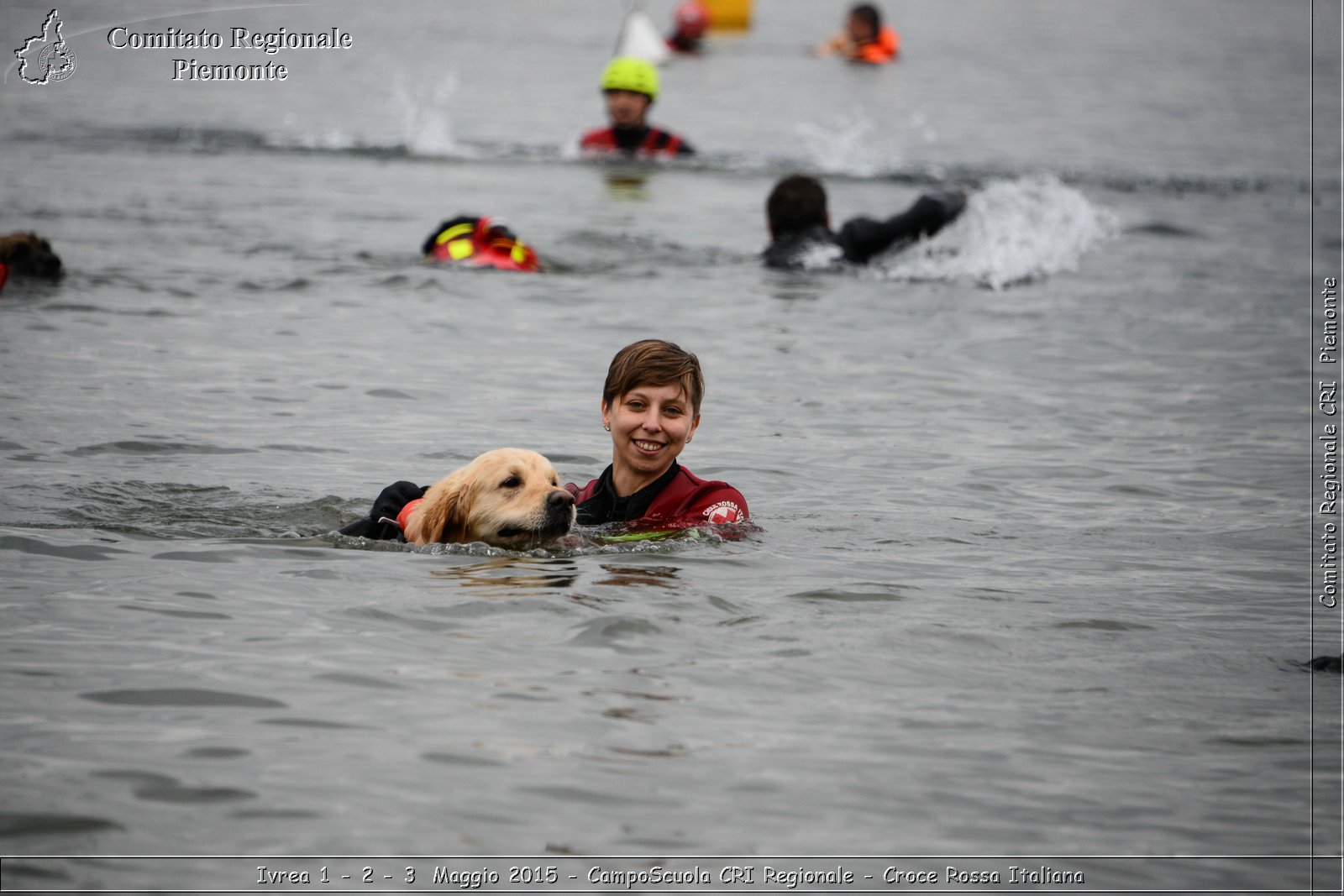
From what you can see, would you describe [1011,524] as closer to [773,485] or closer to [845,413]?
[773,485]

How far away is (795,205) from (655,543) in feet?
25.9

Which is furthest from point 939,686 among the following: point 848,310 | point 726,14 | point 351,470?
point 726,14

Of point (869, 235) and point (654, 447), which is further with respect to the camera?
point (869, 235)

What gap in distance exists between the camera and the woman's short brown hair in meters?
6.70

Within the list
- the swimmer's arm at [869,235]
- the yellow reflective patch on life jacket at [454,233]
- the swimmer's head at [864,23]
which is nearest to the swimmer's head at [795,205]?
the swimmer's arm at [869,235]

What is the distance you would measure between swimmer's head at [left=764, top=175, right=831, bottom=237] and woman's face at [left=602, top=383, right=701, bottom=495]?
7.57 meters

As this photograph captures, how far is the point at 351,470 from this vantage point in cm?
815

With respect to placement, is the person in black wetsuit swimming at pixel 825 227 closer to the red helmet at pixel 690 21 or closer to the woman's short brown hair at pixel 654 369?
the woman's short brown hair at pixel 654 369

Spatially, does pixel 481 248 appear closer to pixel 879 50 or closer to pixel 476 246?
pixel 476 246

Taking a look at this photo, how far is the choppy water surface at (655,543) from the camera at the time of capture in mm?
4277

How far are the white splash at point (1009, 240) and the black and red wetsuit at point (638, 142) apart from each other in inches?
176

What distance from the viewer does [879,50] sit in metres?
39.6

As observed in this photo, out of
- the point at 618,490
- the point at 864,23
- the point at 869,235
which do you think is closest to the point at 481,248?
the point at 869,235

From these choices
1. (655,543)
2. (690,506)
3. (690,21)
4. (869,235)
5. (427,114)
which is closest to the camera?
(655,543)
